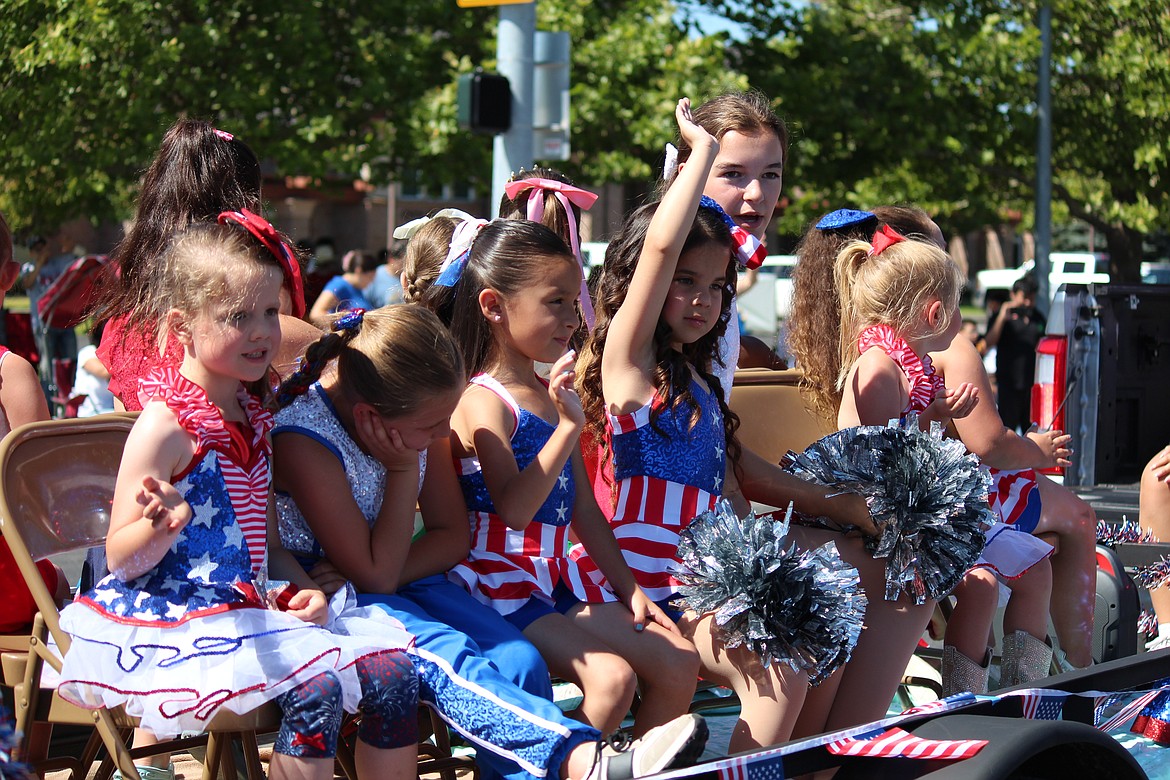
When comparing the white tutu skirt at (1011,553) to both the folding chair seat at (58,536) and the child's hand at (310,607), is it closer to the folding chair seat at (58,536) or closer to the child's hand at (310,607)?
the child's hand at (310,607)

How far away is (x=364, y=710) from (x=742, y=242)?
4.63 feet

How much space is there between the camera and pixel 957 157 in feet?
50.7

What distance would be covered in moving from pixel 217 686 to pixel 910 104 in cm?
1355

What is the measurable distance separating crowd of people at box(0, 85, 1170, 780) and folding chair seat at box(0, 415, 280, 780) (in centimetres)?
16

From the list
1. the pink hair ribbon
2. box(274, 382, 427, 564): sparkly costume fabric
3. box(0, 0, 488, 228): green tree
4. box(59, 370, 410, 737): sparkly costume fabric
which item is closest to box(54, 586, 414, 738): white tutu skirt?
box(59, 370, 410, 737): sparkly costume fabric

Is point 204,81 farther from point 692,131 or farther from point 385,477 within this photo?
point 385,477

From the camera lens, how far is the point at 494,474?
9.25ft

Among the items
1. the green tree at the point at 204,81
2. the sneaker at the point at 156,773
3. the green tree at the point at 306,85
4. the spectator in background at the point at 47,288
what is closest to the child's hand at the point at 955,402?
the sneaker at the point at 156,773

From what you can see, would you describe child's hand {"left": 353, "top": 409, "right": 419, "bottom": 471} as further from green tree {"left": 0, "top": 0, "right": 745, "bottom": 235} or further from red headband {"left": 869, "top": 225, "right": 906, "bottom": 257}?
green tree {"left": 0, "top": 0, "right": 745, "bottom": 235}

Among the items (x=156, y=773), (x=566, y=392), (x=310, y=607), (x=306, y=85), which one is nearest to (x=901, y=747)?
(x=566, y=392)

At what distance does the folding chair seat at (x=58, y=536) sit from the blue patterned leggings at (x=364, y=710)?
0.36 feet

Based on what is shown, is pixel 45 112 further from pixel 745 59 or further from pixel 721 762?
pixel 721 762

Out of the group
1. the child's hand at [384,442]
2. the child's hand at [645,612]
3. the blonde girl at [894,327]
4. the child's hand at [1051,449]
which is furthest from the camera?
the child's hand at [1051,449]

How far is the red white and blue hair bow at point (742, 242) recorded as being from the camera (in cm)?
309
